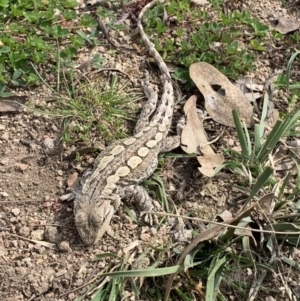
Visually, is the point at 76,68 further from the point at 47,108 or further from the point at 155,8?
the point at 155,8

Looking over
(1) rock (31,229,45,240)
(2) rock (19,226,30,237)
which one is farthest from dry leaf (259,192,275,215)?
(2) rock (19,226,30,237)

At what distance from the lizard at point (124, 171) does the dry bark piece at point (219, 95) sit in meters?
0.33

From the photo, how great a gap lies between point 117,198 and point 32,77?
4.99 feet

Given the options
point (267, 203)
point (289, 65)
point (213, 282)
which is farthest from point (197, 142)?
point (213, 282)

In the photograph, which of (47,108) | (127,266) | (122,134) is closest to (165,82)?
(122,134)

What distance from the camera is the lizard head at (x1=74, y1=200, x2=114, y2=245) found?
4398 millimetres

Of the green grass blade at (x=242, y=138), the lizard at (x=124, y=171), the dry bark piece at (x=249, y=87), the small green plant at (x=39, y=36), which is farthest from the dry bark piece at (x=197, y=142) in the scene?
the small green plant at (x=39, y=36)

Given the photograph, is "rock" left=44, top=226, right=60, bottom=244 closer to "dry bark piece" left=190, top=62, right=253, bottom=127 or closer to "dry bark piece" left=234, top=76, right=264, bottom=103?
"dry bark piece" left=190, top=62, right=253, bottom=127

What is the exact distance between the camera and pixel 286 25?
6.12 m

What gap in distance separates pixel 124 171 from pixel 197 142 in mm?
765

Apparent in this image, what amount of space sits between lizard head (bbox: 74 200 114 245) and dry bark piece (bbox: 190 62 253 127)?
1.49 metres

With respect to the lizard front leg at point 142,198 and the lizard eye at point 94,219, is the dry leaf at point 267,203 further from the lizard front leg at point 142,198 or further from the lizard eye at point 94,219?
the lizard eye at point 94,219

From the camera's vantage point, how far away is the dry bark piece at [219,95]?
532 cm

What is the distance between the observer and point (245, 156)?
185 inches
